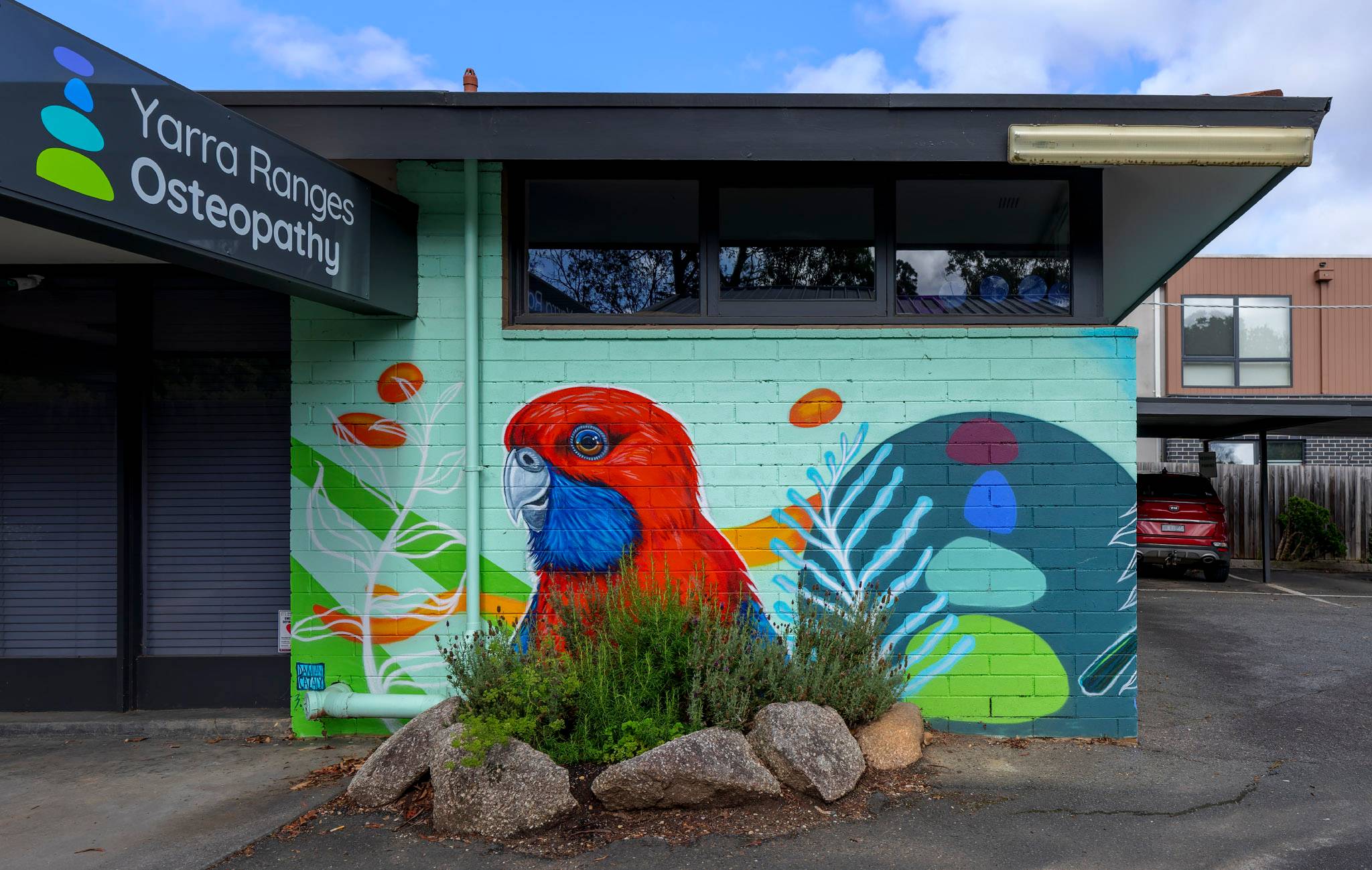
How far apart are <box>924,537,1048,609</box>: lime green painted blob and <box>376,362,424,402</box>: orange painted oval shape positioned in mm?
3337

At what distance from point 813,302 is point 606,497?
1774 millimetres

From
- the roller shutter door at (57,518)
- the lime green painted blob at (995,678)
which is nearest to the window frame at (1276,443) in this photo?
the lime green painted blob at (995,678)

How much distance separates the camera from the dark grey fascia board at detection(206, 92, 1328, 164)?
16.1 ft

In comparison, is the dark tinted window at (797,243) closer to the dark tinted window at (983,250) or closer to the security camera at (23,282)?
the dark tinted window at (983,250)

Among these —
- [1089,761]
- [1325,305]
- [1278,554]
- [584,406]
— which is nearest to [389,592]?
[584,406]

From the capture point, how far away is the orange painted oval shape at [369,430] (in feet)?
17.2

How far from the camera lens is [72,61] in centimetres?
321

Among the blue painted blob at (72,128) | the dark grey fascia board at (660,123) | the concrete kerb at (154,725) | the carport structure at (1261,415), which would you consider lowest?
the concrete kerb at (154,725)

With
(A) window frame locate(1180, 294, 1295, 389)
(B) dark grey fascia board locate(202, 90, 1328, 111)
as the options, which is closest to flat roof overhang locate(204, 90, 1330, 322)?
(B) dark grey fascia board locate(202, 90, 1328, 111)

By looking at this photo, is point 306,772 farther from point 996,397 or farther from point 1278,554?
point 1278,554

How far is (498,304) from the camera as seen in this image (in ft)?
17.2

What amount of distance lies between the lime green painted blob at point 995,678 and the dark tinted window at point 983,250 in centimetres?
201

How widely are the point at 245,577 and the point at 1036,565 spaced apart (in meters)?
5.11

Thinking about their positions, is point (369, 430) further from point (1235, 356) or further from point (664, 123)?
point (1235, 356)
